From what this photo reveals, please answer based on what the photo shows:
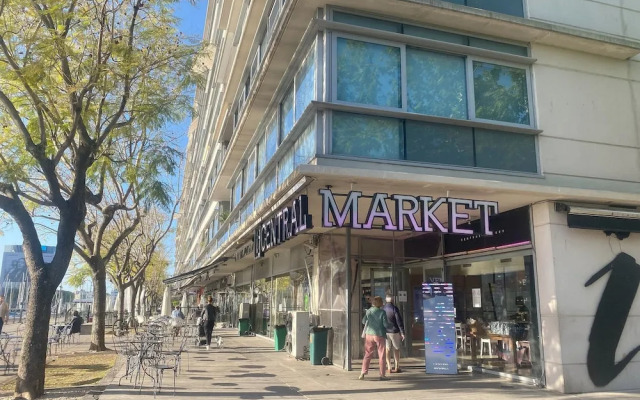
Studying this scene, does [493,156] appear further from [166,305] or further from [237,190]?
[166,305]

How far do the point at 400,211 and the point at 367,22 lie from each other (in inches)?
157

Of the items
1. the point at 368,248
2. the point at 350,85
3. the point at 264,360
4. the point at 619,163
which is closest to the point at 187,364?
the point at 264,360

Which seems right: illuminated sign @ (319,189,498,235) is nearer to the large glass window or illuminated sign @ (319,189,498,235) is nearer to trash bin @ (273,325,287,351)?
the large glass window

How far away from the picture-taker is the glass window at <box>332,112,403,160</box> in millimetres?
9258

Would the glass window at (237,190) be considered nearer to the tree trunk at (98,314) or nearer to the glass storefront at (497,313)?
the tree trunk at (98,314)

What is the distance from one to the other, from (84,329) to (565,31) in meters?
26.7

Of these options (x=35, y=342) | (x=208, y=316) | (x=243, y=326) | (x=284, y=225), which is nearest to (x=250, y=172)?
(x=208, y=316)

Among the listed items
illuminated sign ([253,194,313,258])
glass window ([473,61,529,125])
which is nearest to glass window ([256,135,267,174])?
illuminated sign ([253,194,313,258])

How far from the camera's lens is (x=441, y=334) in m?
11.2

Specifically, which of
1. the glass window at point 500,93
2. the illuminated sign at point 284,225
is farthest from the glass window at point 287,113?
the glass window at point 500,93

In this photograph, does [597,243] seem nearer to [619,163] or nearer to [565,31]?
[619,163]

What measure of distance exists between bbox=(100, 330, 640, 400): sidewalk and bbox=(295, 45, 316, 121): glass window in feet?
18.8

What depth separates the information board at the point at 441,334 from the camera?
11156mm

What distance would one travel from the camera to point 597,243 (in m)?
9.95
